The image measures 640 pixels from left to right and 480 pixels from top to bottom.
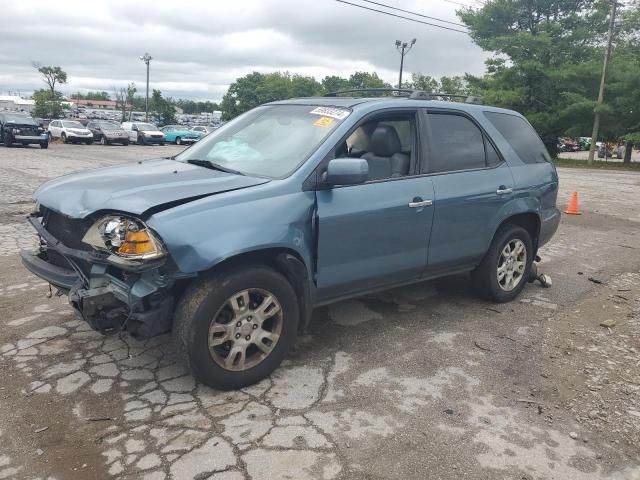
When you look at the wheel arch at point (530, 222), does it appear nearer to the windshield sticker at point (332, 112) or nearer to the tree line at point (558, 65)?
the windshield sticker at point (332, 112)

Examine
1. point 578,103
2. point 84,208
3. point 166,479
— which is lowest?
point 166,479

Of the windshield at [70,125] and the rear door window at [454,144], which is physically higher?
the windshield at [70,125]

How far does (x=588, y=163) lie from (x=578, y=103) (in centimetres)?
396

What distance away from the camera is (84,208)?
3.22 meters

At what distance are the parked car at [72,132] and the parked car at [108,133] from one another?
835 mm

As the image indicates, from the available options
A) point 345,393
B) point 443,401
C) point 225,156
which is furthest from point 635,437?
point 225,156

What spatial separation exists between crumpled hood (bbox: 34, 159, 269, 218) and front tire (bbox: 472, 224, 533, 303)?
2454mm

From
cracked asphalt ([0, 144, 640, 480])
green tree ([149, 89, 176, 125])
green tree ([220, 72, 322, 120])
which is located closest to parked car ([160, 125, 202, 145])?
green tree ([149, 89, 176, 125])

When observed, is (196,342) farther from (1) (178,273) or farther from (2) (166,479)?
(2) (166,479)

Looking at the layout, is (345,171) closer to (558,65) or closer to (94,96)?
(558,65)

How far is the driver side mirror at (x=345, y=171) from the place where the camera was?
11.3ft

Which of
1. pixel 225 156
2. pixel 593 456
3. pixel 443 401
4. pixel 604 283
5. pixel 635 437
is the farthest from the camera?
pixel 604 283

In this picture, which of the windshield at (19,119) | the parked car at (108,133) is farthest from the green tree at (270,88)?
the windshield at (19,119)

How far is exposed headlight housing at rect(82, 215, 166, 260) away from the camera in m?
2.96
